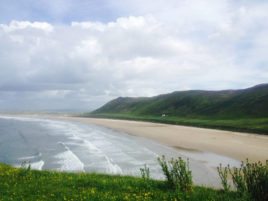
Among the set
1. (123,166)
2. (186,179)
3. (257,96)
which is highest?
(257,96)

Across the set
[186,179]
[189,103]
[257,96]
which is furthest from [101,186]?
[189,103]

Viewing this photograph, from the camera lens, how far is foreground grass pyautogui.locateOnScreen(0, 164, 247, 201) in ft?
40.0

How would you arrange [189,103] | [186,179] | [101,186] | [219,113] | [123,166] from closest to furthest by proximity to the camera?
[186,179]
[101,186]
[123,166]
[219,113]
[189,103]

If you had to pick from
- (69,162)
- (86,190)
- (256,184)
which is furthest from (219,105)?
(256,184)

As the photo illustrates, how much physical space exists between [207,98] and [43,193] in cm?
14172

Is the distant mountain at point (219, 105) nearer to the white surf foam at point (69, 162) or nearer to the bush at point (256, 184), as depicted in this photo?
the white surf foam at point (69, 162)

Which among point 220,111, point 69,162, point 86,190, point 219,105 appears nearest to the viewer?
point 86,190

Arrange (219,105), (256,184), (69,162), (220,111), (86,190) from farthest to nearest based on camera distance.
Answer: (219,105) < (220,111) < (69,162) < (86,190) < (256,184)

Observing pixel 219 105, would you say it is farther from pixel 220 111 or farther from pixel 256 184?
pixel 256 184

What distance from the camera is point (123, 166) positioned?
31.8 metres

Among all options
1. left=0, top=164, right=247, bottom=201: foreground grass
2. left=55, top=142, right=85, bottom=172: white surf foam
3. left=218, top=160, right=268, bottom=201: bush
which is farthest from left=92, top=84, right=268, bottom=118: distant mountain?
left=218, top=160, right=268, bottom=201: bush

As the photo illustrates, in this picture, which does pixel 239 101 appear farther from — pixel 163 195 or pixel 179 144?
pixel 163 195

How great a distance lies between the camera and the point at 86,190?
13.3 m

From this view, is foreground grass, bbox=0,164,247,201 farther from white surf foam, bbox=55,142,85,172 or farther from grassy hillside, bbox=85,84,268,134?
grassy hillside, bbox=85,84,268,134
